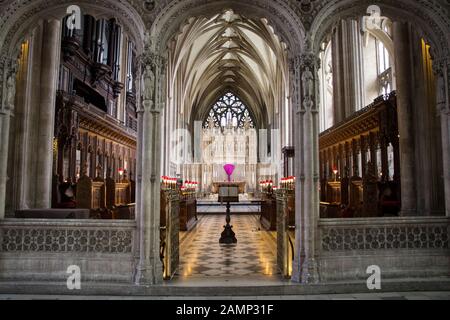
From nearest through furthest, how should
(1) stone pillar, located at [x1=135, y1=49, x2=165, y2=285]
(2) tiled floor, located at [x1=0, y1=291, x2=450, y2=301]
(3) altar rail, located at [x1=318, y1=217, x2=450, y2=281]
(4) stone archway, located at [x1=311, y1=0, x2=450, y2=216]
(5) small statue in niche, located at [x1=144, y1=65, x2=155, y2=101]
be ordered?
(2) tiled floor, located at [x1=0, y1=291, x2=450, y2=301], (1) stone pillar, located at [x1=135, y1=49, x2=165, y2=285], (3) altar rail, located at [x1=318, y1=217, x2=450, y2=281], (5) small statue in niche, located at [x1=144, y1=65, x2=155, y2=101], (4) stone archway, located at [x1=311, y1=0, x2=450, y2=216]

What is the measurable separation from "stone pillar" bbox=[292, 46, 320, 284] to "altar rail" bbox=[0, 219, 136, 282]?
2.56 m

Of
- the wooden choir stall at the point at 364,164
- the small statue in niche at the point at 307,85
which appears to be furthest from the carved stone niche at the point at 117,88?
the small statue in niche at the point at 307,85

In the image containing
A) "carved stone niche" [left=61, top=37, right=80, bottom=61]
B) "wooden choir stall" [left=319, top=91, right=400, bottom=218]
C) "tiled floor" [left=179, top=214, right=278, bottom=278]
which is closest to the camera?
"tiled floor" [left=179, top=214, right=278, bottom=278]

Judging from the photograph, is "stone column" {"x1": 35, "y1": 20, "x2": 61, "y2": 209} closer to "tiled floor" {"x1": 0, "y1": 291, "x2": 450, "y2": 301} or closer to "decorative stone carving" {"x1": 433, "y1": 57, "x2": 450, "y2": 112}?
"tiled floor" {"x1": 0, "y1": 291, "x2": 450, "y2": 301}

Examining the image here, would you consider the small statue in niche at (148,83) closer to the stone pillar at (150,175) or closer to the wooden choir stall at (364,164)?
→ the stone pillar at (150,175)

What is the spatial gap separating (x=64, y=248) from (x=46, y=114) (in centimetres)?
384

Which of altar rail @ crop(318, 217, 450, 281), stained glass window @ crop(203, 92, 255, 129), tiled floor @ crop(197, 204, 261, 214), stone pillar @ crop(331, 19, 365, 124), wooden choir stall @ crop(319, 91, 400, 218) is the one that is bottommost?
tiled floor @ crop(197, 204, 261, 214)

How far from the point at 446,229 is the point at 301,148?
8.59 feet

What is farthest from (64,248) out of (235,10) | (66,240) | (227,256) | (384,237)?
(384,237)

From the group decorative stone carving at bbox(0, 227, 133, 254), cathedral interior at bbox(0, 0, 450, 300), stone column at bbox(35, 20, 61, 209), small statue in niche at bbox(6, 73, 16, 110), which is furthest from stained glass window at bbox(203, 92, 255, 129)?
decorative stone carving at bbox(0, 227, 133, 254)

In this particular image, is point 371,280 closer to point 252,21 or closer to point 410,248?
point 410,248

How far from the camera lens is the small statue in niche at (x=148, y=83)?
5.33 metres

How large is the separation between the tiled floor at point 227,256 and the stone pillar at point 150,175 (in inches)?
29.8

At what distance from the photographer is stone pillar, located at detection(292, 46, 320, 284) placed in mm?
5145
